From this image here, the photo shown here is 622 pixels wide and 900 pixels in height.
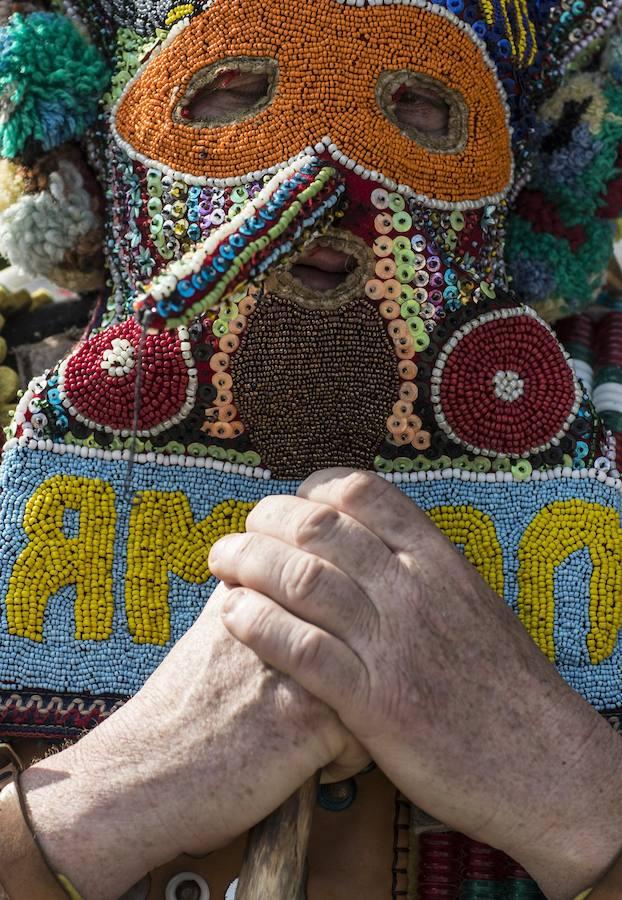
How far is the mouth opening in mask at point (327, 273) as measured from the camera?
1.92 meters

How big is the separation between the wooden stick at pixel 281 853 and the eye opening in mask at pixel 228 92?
3.48ft

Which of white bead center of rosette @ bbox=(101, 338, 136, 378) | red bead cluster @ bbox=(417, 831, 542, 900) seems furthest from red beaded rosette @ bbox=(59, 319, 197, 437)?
red bead cluster @ bbox=(417, 831, 542, 900)

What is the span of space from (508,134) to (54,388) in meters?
0.92

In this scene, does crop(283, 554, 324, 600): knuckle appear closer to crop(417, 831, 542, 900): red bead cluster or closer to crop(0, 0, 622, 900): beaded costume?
crop(0, 0, 622, 900): beaded costume

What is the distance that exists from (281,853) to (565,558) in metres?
Result: 0.68

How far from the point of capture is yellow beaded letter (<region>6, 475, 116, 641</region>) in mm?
1879

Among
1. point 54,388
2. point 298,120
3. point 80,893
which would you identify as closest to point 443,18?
point 298,120

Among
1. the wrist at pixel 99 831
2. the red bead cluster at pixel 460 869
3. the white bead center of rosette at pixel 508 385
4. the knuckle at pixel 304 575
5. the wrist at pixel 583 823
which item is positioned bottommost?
the red bead cluster at pixel 460 869

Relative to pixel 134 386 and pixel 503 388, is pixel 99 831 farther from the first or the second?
pixel 503 388

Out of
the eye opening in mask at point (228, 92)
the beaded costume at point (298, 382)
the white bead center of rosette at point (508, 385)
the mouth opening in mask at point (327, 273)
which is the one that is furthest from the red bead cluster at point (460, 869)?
the eye opening in mask at point (228, 92)

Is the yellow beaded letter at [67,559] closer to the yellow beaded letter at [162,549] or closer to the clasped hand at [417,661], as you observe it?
the yellow beaded letter at [162,549]

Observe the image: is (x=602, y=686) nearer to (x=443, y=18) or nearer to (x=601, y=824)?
(x=601, y=824)

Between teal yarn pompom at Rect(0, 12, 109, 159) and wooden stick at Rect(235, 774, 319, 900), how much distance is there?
1.17 m

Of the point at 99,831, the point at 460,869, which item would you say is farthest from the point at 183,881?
the point at 460,869
